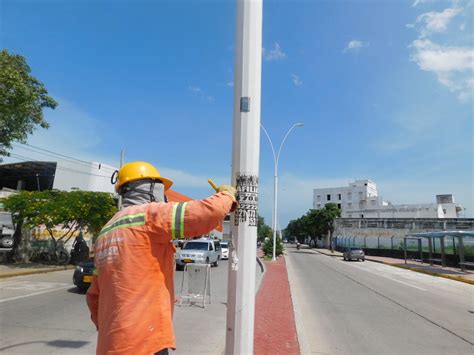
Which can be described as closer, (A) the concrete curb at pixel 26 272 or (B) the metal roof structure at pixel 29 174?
(A) the concrete curb at pixel 26 272

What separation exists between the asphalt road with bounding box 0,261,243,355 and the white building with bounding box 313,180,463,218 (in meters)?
75.6

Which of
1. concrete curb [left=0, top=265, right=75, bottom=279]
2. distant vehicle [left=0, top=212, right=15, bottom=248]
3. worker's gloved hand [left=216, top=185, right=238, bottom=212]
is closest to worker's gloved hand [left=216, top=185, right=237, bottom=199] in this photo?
worker's gloved hand [left=216, top=185, right=238, bottom=212]

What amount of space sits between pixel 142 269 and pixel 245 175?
920mm

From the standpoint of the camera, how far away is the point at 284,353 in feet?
18.9

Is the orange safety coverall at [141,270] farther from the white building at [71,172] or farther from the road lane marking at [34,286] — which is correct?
the white building at [71,172]

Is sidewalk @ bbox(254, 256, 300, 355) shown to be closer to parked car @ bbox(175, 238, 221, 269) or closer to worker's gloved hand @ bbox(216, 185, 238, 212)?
worker's gloved hand @ bbox(216, 185, 238, 212)

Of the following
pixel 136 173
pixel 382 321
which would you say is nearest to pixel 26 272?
pixel 382 321

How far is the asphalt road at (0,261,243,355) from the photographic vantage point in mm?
6055

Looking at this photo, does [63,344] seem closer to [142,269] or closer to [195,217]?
[142,269]

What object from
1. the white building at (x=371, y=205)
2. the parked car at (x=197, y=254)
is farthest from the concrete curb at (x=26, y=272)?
the white building at (x=371, y=205)

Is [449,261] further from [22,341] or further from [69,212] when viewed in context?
[22,341]

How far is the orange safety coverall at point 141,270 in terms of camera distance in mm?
2209

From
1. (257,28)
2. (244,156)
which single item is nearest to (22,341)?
(244,156)

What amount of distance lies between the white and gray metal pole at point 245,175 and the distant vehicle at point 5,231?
108 ft
